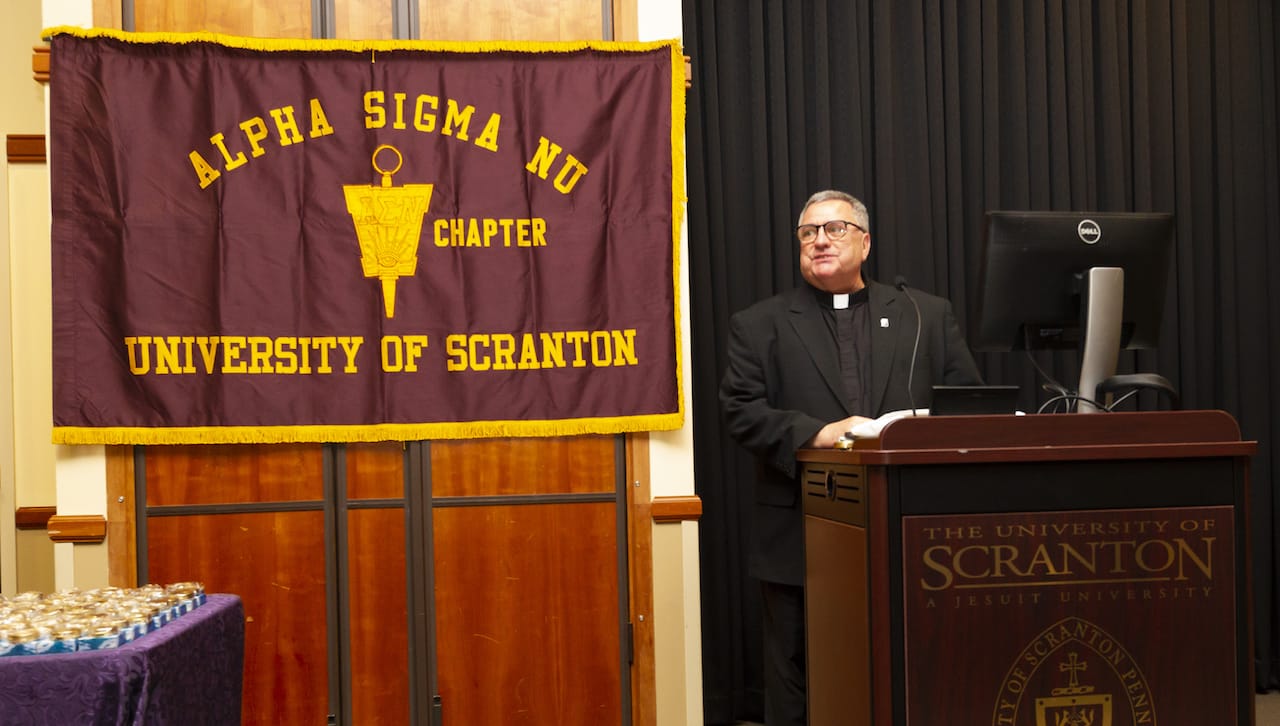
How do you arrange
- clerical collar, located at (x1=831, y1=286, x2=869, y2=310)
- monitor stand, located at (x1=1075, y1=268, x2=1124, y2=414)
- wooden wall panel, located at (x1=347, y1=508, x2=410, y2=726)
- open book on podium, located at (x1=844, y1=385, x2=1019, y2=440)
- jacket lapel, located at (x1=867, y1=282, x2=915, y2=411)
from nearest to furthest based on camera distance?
open book on podium, located at (x1=844, y1=385, x2=1019, y2=440) < monitor stand, located at (x1=1075, y1=268, x2=1124, y2=414) < jacket lapel, located at (x1=867, y1=282, x2=915, y2=411) < clerical collar, located at (x1=831, y1=286, x2=869, y2=310) < wooden wall panel, located at (x1=347, y1=508, x2=410, y2=726)

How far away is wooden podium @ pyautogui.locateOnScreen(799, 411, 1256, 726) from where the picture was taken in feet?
6.48

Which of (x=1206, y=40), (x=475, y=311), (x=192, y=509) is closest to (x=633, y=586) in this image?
(x=475, y=311)

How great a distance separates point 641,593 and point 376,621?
2.47 feet

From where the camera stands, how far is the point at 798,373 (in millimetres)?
3094

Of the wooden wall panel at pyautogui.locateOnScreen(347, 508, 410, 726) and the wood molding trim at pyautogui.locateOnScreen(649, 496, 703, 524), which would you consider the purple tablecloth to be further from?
the wood molding trim at pyautogui.locateOnScreen(649, 496, 703, 524)

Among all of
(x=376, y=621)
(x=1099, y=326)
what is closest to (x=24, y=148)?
(x=376, y=621)

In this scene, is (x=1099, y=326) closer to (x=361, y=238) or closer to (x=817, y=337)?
(x=817, y=337)

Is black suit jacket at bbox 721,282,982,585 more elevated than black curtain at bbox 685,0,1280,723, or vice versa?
black curtain at bbox 685,0,1280,723

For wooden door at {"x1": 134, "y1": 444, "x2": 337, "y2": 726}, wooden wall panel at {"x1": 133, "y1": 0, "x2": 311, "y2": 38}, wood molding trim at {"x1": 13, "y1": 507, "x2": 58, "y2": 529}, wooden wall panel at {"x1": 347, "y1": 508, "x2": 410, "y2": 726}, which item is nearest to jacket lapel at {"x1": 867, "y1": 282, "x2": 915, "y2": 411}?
wooden wall panel at {"x1": 347, "y1": 508, "x2": 410, "y2": 726}

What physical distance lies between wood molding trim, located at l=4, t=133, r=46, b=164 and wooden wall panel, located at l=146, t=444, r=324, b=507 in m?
1.75

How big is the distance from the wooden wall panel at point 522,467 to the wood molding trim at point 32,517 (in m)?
1.95

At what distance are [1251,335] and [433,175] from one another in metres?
3.08

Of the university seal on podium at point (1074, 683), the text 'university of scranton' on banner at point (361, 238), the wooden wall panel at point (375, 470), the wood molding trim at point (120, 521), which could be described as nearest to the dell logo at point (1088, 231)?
the university seal on podium at point (1074, 683)

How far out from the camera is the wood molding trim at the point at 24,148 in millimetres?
4391
